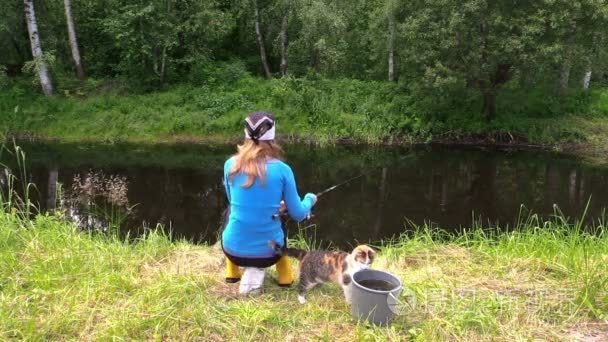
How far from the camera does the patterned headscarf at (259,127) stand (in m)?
3.41

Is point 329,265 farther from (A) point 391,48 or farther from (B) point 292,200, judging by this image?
(A) point 391,48

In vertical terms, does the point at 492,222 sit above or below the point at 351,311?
below

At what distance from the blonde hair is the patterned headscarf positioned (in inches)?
1.6

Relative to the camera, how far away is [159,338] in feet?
10.0

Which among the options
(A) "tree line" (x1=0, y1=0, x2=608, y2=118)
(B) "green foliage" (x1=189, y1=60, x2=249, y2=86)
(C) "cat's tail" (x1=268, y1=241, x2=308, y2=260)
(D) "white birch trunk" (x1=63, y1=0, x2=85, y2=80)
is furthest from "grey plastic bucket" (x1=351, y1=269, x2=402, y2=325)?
(D) "white birch trunk" (x1=63, y1=0, x2=85, y2=80)

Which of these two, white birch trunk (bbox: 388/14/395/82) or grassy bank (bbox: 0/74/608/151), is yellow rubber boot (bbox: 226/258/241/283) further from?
white birch trunk (bbox: 388/14/395/82)

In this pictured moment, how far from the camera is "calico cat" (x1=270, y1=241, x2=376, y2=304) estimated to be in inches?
132

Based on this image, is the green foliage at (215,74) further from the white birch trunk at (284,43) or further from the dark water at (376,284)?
the dark water at (376,284)

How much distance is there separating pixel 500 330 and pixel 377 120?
14.5 meters

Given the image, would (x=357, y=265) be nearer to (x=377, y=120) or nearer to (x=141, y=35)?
(x=377, y=120)

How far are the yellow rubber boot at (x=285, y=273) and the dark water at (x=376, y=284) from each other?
2.36ft

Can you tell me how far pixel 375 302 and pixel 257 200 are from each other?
1.03 metres

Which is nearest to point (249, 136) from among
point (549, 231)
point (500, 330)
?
point (500, 330)

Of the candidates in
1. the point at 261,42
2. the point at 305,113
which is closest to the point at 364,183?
the point at 305,113
